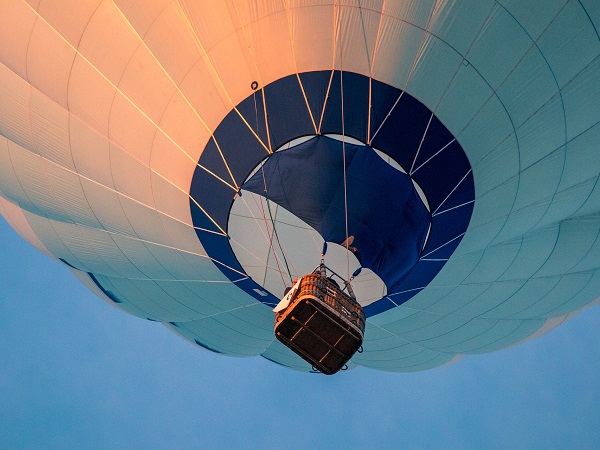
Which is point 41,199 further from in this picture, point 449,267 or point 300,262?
point 449,267

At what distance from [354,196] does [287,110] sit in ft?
3.97

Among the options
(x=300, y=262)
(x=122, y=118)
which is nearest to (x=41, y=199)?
(x=122, y=118)

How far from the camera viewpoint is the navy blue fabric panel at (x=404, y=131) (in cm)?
759

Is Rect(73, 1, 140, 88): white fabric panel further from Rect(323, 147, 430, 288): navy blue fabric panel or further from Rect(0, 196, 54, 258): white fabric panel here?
Rect(0, 196, 54, 258): white fabric panel

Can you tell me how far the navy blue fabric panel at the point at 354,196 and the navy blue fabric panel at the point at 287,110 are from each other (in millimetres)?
185

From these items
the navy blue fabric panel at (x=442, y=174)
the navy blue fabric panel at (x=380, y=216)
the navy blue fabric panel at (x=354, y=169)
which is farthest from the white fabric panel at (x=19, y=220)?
the navy blue fabric panel at (x=442, y=174)

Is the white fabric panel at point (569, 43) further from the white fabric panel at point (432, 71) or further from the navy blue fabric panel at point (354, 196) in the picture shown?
A: the navy blue fabric panel at point (354, 196)

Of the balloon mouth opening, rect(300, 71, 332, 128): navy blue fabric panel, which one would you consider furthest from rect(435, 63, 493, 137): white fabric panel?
rect(300, 71, 332, 128): navy blue fabric panel

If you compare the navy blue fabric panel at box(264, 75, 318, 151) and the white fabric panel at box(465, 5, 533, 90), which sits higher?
the white fabric panel at box(465, 5, 533, 90)

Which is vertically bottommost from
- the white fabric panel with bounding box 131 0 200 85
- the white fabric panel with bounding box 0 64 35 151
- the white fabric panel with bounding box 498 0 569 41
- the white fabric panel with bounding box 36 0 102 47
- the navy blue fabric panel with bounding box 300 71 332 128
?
the white fabric panel with bounding box 0 64 35 151

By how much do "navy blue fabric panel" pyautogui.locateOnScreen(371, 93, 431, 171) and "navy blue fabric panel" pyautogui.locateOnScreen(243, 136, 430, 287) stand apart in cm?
16

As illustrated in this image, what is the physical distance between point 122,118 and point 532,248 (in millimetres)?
5707

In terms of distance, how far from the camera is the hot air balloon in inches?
289

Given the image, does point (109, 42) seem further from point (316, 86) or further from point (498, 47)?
point (498, 47)
